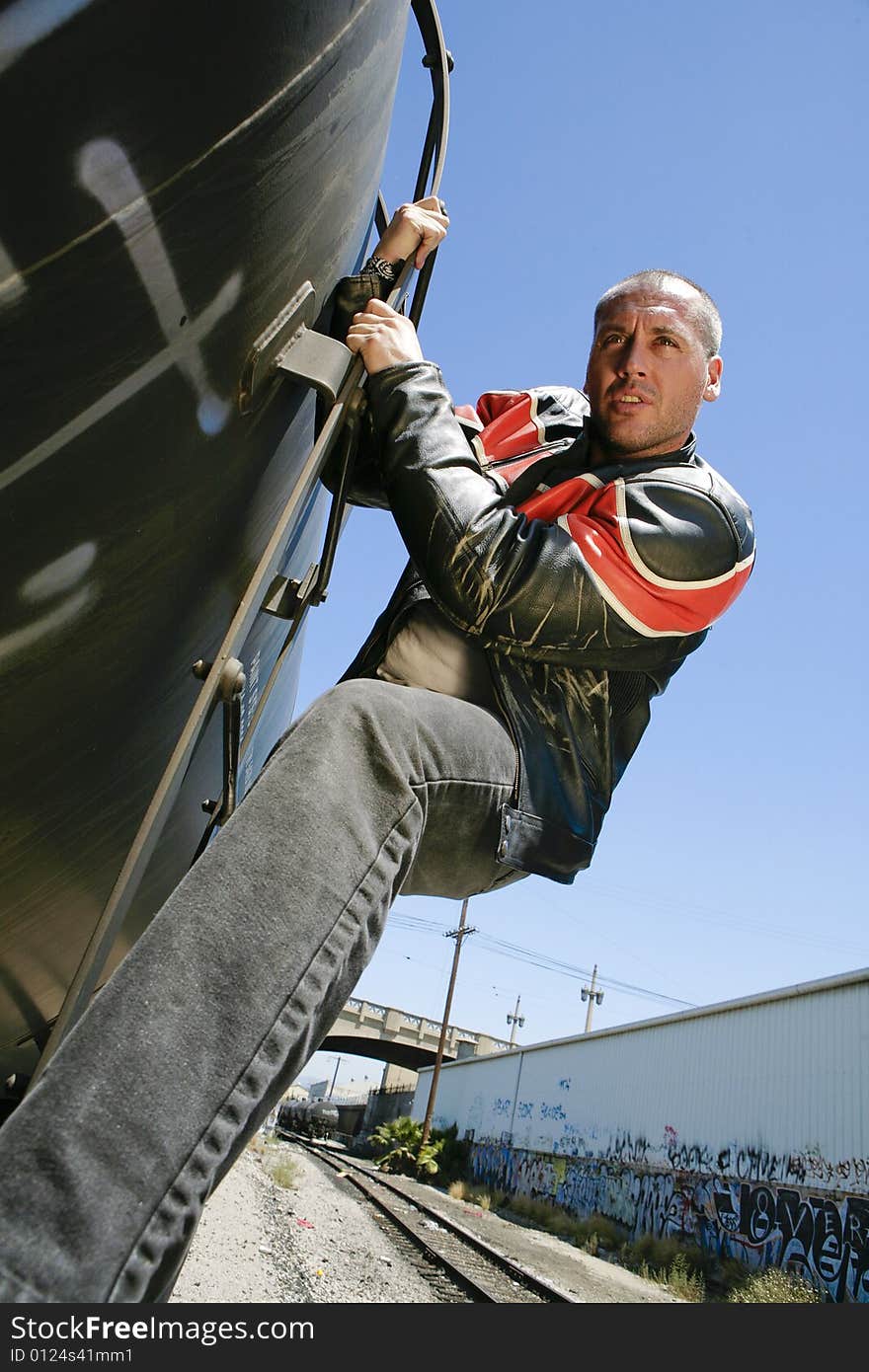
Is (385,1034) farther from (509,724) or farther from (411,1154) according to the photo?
(509,724)

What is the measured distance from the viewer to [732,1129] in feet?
51.4

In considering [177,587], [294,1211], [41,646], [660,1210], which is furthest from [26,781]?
[660,1210]

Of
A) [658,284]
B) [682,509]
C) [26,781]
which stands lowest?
[26,781]

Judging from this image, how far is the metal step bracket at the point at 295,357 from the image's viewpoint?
64.8 inches

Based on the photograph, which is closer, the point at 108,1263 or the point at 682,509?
the point at 108,1263

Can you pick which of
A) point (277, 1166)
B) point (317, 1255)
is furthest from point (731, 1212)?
point (317, 1255)

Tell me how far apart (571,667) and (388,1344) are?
0.99 m

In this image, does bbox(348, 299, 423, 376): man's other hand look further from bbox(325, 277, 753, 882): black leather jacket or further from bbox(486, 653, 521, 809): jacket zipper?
bbox(486, 653, 521, 809): jacket zipper

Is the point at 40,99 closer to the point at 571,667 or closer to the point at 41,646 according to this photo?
the point at 41,646

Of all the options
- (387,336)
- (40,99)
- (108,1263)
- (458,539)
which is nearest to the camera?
(108,1263)

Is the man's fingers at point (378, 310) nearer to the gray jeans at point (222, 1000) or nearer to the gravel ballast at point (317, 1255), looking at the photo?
the gray jeans at point (222, 1000)

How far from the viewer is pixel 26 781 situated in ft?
5.57

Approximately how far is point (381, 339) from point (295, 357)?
6.6 inches

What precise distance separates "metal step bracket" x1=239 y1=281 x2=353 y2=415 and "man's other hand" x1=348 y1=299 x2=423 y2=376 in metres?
0.05
